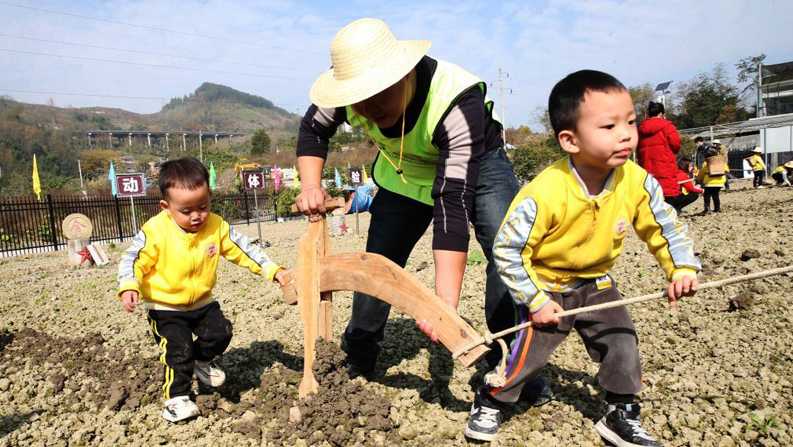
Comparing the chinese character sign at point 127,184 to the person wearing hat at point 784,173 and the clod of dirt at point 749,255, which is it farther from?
the person wearing hat at point 784,173

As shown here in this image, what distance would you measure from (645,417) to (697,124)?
6238cm

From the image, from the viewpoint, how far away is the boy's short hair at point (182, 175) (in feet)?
9.73

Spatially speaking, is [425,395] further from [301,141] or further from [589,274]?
[301,141]

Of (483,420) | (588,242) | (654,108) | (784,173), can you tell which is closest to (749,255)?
(654,108)

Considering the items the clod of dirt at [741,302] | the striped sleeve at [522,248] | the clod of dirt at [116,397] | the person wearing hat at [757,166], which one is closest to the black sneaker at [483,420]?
the striped sleeve at [522,248]

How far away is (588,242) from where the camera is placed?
2314 millimetres

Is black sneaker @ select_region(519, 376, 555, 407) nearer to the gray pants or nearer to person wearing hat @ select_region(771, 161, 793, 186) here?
the gray pants

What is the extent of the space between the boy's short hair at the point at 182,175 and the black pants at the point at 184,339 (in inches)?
27.2

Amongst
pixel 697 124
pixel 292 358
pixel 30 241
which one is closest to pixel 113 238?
pixel 30 241

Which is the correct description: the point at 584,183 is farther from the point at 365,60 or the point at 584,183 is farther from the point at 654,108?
the point at 654,108

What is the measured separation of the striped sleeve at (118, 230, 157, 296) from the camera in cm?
287

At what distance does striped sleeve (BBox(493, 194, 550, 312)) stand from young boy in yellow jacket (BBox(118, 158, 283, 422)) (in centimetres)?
132

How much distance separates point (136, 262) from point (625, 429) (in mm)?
2484

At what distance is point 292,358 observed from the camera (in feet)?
12.4
